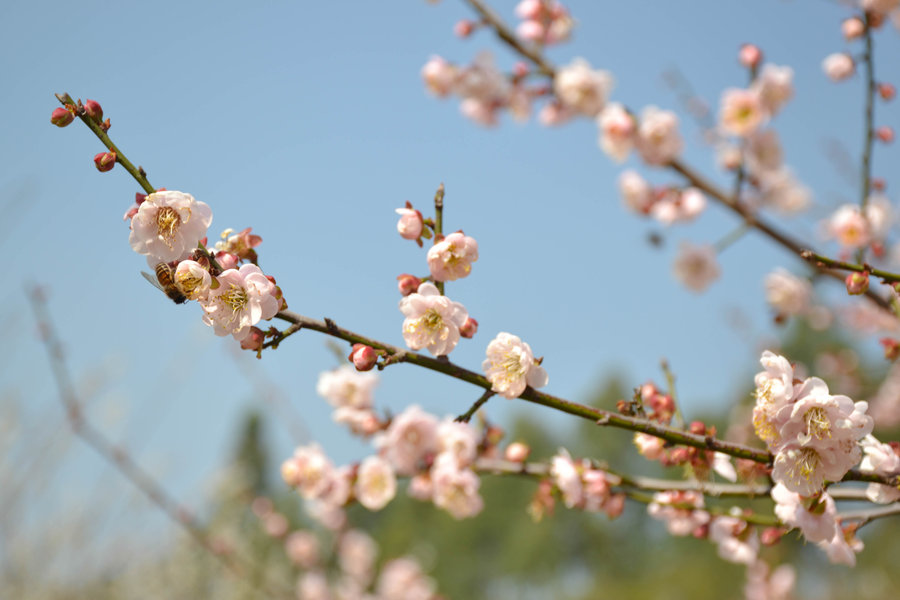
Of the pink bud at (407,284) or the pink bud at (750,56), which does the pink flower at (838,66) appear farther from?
the pink bud at (407,284)

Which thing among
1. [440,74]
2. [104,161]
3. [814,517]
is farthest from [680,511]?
[440,74]

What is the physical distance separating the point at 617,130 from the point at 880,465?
212cm

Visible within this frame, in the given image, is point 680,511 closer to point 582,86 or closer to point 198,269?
point 198,269

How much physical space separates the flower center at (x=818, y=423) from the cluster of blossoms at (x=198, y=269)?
76cm

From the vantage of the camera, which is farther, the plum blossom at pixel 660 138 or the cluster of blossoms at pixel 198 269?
the plum blossom at pixel 660 138

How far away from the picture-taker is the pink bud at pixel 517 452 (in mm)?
1587

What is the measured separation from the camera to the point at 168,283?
0.92 metres

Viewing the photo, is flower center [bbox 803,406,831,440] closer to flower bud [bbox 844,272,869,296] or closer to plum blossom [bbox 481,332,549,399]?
flower bud [bbox 844,272,869,296]

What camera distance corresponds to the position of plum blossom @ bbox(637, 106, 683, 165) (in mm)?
2805

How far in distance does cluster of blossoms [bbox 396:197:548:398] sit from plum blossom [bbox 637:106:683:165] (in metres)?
2.05

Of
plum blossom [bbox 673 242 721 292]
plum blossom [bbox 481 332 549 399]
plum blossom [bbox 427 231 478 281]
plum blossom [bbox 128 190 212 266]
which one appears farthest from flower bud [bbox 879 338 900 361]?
plum blossom [bbox 673 242 721 292]

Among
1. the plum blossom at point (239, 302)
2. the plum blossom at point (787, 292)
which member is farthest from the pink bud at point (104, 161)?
the plum blossom at point (787, 292)

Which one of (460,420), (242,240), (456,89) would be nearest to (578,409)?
(460,420)

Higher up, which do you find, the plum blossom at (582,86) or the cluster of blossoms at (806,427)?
the plum blossom at (582,86)
